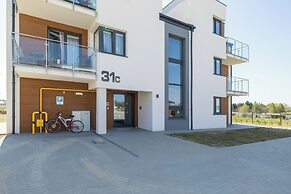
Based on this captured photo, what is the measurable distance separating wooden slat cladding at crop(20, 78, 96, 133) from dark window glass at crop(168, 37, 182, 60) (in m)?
5.90

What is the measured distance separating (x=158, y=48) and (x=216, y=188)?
33.2ft

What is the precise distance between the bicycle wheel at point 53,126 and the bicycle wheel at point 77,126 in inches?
28.7

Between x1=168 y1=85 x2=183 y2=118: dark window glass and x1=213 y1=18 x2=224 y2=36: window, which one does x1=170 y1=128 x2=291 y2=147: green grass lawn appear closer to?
x1=168 y1=85 x2=183 y2=118: dark window glass

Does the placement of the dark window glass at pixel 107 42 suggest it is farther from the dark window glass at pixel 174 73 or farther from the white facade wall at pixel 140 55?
the dark window glass at pixel 174 73

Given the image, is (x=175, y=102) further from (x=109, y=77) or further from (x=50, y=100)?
(x=50, y=100)

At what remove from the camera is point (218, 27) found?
686 inches

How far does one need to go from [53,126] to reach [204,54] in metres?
11.5

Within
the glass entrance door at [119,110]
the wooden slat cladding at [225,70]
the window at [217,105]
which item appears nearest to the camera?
the glass entrance door at [119,110]

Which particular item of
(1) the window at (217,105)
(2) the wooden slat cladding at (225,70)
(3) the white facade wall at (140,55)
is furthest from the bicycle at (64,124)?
(2) the wooden slat cladding at (225,70)

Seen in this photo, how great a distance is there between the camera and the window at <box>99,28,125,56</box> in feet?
36.2

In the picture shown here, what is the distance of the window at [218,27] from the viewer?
673 inches

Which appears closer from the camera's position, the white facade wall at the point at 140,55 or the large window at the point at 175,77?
the white facade wall at the point at 140,55

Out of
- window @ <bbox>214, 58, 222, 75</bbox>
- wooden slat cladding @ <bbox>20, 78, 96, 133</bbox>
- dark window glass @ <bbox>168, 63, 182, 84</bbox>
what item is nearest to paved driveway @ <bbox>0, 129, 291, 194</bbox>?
wooden slat cladding @ <bbox>20, 78, 96, 133</bbox>

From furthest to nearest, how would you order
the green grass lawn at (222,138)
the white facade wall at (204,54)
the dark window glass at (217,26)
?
the dark window glass at (217,26), the white facade wall at (204,54), the green grass lawn at (222,138)
